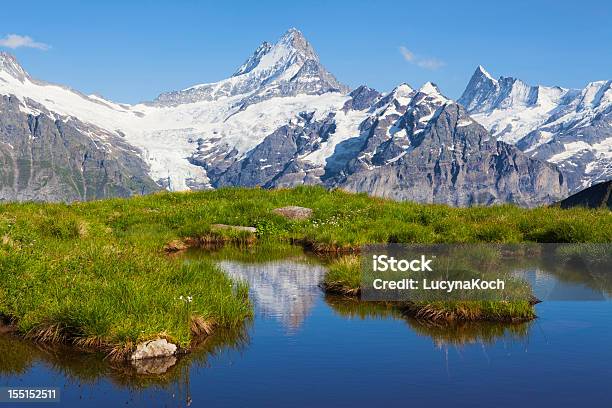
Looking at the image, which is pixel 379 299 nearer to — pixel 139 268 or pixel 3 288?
pixel 139 268

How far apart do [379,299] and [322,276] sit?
400 centimetres

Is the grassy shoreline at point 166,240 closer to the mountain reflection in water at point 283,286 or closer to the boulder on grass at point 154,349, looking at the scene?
the boulder on grass at point 154,349

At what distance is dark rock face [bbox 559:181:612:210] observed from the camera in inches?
1547

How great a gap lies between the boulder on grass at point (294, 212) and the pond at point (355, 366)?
16.7m

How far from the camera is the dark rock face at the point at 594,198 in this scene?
3928cm

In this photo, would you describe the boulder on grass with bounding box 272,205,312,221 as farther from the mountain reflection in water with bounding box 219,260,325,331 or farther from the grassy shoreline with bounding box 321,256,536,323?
the grassy shoreline with bounding box 321,256,536,323

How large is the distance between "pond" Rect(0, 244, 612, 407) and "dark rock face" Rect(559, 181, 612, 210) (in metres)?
22.9

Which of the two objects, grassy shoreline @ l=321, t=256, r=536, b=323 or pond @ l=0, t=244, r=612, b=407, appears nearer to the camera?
pond @ l=0, t=244, r=612, b=407

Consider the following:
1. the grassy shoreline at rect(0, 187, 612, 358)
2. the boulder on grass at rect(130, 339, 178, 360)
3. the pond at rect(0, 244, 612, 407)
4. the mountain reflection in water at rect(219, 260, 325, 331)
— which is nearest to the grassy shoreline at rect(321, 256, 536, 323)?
the pond at rect(0, 244, 612, 407)

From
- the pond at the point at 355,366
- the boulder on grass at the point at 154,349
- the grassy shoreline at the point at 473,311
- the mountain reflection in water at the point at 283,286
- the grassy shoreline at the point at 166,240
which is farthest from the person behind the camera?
the mountain reflection in water at the point at 283,286

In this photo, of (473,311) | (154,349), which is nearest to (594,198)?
(473,311)

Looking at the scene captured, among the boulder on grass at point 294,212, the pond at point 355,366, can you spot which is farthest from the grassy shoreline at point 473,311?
the boulder on grass at point 294,212

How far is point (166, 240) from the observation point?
29531 mm

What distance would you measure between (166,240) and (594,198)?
86.2 ft
